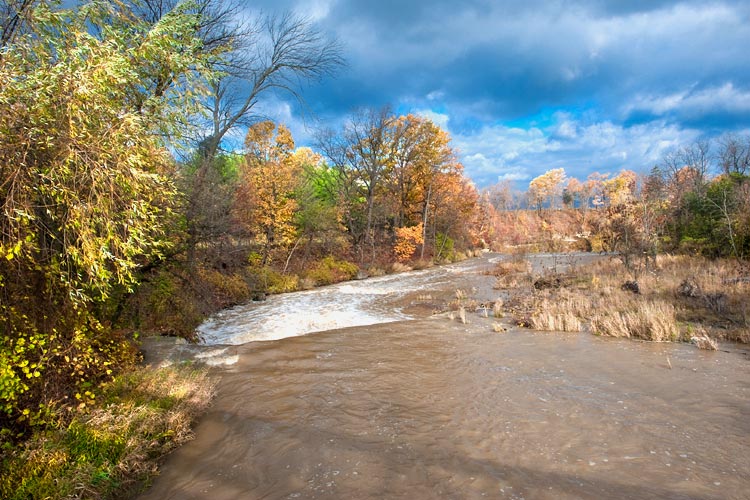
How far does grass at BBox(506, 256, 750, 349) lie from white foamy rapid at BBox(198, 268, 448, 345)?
5776 mm

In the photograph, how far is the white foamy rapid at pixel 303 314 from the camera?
1282 centimetres

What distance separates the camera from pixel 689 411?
256 inches

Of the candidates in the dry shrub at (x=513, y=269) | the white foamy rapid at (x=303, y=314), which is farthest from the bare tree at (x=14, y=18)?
the dry shrub at (x=513, y=269)

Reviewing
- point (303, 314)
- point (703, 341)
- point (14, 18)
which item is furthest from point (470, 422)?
point (303, 314)

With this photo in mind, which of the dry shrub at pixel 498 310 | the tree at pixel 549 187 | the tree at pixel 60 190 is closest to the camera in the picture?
the tree at pixel 60 190

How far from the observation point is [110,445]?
4.93 metres

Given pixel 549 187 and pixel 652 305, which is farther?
pixel 549 187

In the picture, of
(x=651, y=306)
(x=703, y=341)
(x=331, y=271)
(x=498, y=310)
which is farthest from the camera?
(x=331, y=271)

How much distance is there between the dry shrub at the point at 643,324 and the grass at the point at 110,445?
11610mm

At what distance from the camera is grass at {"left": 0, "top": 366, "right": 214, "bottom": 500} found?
4.14m

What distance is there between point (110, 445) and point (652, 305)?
15062mm

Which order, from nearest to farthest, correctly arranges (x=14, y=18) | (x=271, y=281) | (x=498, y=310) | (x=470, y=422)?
1. (x=14, y=18)
2. (x=470, y=422)
3. (x=498, y=310)
4. (x=271, y=281)

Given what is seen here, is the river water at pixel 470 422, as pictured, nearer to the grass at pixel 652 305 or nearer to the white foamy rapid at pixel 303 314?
the grass at pixel 652 305

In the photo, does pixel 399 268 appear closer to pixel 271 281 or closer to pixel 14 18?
pixel 271 281
